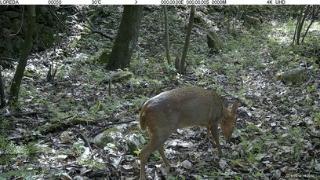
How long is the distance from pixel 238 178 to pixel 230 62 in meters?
8.93

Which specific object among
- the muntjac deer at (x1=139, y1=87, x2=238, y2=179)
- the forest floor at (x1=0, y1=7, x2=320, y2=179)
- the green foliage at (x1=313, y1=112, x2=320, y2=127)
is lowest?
the forest floor at (x1=0, y1=7, x2=320, y2=179)

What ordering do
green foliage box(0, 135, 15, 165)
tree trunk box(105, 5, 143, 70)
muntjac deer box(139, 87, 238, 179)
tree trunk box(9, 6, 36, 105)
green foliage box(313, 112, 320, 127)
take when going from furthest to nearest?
tree trunk box(105, 5, 143, 70), tree trunk box(9, 6, 36, 105), green foliage box(313, 112, 320, 127), green foliage box(0, 135, 15, 165), muntjac deer box(139, 87, 238, 179)

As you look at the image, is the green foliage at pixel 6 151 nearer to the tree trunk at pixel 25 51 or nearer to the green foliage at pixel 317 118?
the tree trunk at pixel 25 51

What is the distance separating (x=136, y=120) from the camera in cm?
811

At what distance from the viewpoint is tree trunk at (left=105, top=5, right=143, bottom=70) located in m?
13.1

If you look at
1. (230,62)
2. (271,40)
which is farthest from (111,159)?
(271,40)

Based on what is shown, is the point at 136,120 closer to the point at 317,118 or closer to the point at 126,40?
the point at 317,118

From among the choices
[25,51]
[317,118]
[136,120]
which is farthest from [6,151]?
[317,118]

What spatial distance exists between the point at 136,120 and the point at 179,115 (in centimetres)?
196

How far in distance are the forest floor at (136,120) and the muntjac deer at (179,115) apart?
1.25 feet

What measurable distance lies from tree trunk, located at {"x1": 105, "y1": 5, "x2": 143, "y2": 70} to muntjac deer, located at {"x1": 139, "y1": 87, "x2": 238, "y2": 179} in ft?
19.8

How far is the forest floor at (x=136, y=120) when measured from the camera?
6.34 meters

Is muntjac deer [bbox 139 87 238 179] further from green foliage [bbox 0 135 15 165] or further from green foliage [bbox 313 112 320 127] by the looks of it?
green foliage [bbox 0 135 15 165]

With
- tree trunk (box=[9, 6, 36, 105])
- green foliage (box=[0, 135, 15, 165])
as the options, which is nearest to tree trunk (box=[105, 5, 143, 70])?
tree trunk (box=[9, 6, 36, 105])
